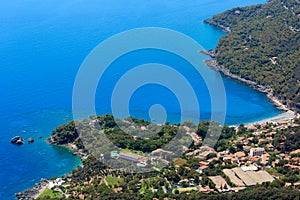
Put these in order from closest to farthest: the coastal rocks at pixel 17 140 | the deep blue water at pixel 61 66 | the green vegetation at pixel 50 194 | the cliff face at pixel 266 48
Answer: the green vegetation at pixel 50 194
the deep blue water at pixel 61 66
the coastal rocks at pixel 17 140
the cliff face at pixel 266 48

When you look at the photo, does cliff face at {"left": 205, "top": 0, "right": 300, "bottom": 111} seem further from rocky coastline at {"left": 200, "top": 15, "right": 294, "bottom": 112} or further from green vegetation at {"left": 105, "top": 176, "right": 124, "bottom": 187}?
green vegetation at {"left": 105, "top": 176, "right": 124, "bottom": 187}

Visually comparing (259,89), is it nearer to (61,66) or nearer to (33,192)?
(61,66)

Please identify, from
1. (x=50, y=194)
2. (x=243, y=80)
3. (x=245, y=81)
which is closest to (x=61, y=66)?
(x=243, y=80)

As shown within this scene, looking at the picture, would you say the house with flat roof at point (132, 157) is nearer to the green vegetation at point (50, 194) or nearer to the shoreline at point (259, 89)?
the green vegetation at point (50, 194)

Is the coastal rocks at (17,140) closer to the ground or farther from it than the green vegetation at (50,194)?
farther from it

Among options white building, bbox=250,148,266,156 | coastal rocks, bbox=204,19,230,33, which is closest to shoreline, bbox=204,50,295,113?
coastal rocks, bbox=204,19,230,33

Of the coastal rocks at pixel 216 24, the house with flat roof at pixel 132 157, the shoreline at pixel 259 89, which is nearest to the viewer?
the house with flat roof at pixel 132 157

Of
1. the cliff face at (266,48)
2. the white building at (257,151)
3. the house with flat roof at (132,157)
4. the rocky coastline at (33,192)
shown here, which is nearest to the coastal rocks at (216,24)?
the cliff face at (266,48)
